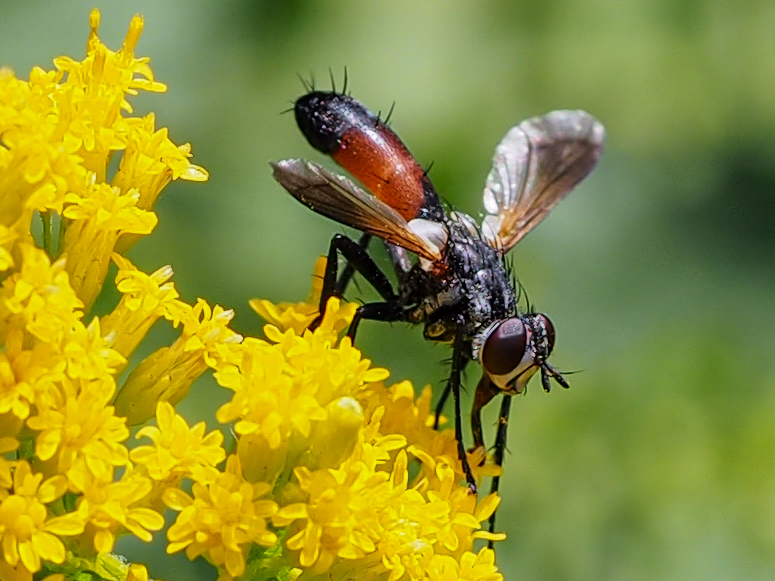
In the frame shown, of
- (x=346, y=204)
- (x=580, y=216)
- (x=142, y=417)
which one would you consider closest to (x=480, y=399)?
(x=346, y=204)

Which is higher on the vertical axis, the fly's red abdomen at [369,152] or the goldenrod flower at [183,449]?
the fly's red abdomen at [369,152]

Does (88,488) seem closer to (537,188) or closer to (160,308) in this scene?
(160,308)

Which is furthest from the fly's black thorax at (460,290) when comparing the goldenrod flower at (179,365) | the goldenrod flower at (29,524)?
the goldenrod flower at (29,524)

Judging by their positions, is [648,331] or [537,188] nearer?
[537,188]

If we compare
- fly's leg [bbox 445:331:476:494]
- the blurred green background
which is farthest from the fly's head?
the blurred green background

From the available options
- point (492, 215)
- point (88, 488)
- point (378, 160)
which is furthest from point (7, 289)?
point (492, 215)

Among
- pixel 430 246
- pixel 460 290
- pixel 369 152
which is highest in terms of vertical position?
pixel 369 152

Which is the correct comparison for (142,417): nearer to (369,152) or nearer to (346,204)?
(346,204)

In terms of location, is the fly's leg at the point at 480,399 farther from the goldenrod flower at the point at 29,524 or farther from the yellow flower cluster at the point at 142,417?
the goldenrod flower at the point at 29,524
